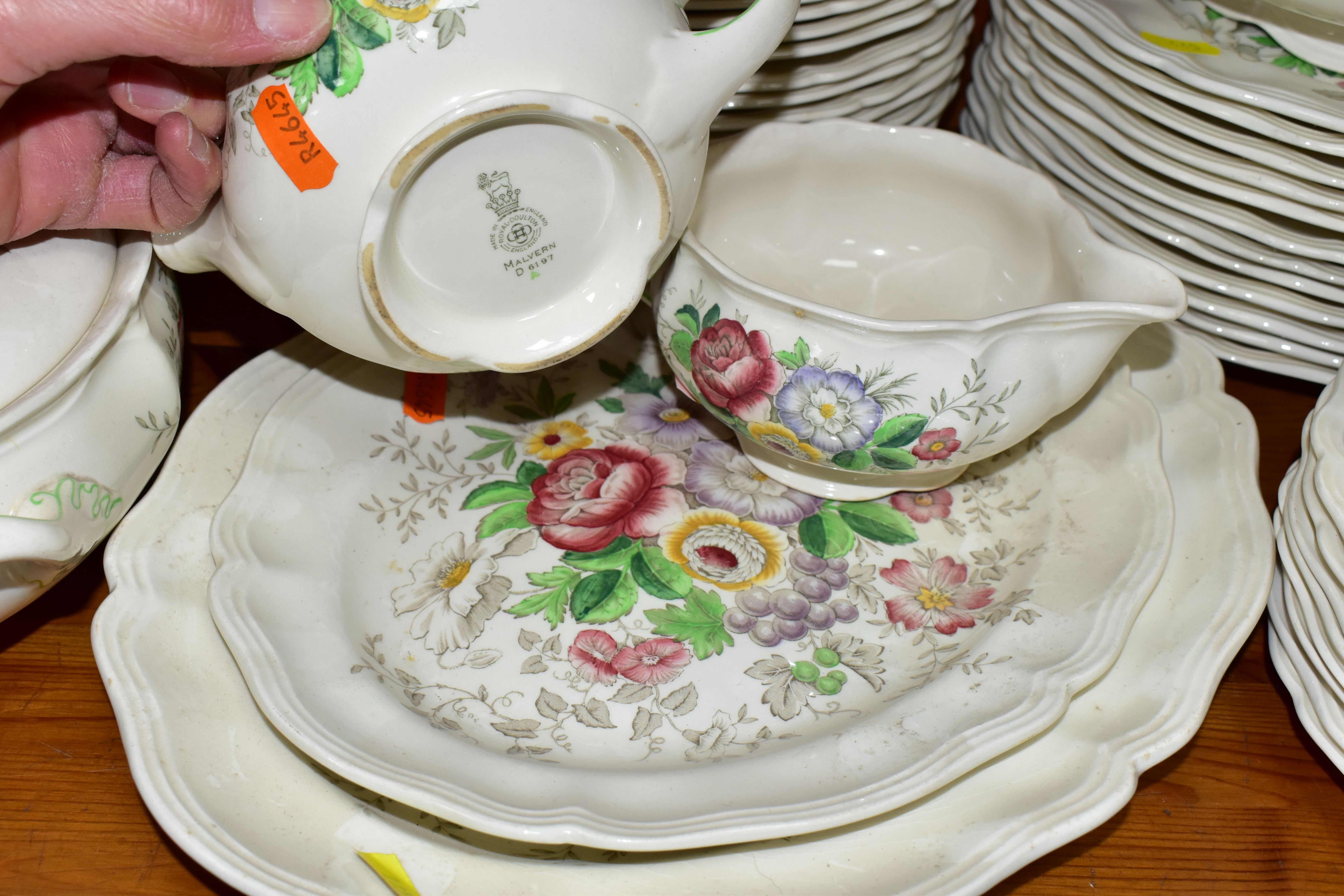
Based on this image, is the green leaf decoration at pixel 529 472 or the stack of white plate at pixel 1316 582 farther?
the green leaf decoration at pixel 529 472

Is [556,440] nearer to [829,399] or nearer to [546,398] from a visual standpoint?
[546,398]

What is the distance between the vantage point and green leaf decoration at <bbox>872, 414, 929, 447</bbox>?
2.00 feet

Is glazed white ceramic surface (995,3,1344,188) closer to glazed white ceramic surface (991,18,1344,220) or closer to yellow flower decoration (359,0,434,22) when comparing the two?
glazed white ceramic surface (991,18,1344,220)

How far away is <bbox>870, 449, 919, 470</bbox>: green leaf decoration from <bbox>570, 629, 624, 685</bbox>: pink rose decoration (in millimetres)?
153

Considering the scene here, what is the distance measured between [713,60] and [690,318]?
15 centimetres

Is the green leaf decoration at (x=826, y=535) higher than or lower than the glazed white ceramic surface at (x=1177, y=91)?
lower

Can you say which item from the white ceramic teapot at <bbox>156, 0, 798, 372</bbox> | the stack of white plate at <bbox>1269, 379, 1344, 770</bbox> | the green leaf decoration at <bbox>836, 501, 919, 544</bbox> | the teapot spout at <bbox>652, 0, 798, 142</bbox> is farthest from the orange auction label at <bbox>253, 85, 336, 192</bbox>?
the stack of white plate at <bbox>1269, 379, 1344, 770</bbox>

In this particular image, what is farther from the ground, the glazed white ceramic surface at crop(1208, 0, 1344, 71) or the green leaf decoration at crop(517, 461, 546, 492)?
the glazed white ceramic surface at crop(1208, 0, 1344, 71)

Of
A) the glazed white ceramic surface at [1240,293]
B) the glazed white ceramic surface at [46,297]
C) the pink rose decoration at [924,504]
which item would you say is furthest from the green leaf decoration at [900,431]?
the glazed white ceramic surface at [46,297]

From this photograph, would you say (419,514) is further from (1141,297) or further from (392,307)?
(1141,297)

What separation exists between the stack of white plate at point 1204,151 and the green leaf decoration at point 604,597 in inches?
14.8

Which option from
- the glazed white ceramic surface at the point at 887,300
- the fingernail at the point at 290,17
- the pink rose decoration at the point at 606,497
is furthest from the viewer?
the pink rose decoration at the point at 606,497

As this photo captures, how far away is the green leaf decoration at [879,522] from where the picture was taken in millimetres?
701

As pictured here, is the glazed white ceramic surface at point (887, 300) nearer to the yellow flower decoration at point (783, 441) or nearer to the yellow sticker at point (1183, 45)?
the yellow flower decoration at point (783, 441)
